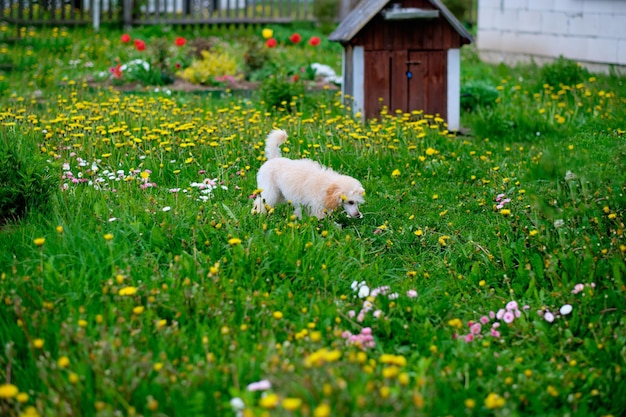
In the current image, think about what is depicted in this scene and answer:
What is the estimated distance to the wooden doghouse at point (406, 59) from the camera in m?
8.22

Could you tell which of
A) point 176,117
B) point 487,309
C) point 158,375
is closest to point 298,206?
point 487,309

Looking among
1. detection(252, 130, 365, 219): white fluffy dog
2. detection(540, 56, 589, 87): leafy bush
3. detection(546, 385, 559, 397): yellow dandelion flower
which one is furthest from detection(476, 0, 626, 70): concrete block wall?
detection(546, 385, 559, 397): yellow dandelion flower

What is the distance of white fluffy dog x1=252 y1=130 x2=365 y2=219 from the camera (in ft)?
16.9

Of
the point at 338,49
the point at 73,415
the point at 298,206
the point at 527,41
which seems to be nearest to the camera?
the point at 73,415

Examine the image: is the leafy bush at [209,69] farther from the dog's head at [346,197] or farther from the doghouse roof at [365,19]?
the dog's head at [346,197]

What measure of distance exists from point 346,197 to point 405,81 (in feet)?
11.8

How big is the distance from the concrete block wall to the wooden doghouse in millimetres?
3057

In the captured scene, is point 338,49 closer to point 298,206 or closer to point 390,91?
point 390,91

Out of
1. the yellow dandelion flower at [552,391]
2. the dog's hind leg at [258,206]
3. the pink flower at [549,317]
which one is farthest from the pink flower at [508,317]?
the dog's hind leg at [258,206]

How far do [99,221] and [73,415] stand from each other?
78.0 inches

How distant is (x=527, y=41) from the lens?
490 inches

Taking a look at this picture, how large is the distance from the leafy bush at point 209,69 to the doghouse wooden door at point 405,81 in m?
2.88

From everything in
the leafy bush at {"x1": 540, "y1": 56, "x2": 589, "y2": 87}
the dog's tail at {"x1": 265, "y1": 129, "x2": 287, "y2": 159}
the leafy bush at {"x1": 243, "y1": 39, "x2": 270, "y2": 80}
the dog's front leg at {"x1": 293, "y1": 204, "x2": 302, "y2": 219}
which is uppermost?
the leafy bush at {"x1": 243, "y1": 39, "x2": 270, "y2": 80}

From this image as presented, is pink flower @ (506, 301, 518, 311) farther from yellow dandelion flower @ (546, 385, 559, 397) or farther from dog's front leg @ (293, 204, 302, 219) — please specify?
dog's front leg @ (293, 204, 302, 219)
